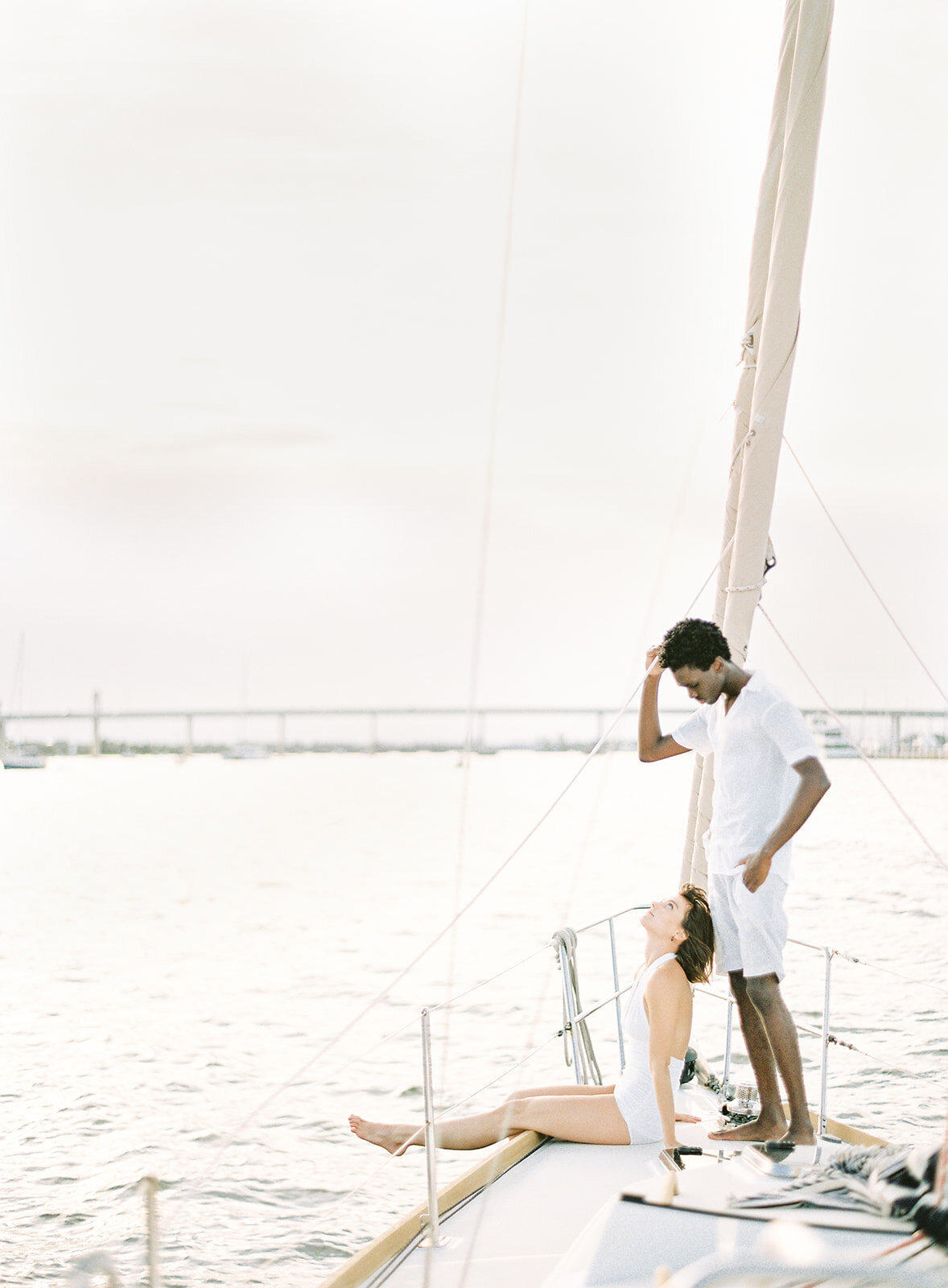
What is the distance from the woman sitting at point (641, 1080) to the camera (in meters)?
3.25

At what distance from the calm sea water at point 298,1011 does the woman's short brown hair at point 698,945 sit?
57cm

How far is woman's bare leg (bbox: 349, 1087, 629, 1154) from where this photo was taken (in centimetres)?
327

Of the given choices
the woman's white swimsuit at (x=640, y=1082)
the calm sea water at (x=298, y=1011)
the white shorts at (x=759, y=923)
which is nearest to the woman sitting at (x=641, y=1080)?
the woman's white swimsuit at (x=640, y=1082)

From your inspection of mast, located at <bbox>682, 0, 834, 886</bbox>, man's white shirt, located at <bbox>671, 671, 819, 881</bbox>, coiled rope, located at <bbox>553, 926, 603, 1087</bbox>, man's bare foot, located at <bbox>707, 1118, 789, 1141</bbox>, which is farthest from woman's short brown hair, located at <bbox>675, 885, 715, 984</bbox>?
coiled rope, located at <bbox>553, 926, 603, 1087</bbox>

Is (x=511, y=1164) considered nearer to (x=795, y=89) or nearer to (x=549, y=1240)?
(x=549, y=1240)

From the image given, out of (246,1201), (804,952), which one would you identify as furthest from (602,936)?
(246,1201)

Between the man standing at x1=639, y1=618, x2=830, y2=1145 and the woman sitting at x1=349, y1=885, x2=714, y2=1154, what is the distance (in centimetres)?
10

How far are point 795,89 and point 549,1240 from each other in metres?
3.55

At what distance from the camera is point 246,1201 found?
6.62 m

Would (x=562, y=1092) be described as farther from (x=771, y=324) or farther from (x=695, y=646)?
(x=771, y=324)

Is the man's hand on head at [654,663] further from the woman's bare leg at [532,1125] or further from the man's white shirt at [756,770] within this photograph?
the woman's bare leg at [532,1125]

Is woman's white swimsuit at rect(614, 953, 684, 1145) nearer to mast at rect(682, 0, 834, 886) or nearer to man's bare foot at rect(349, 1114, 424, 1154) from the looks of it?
man's bare foot at rect(349, 1114, 424, 1154)

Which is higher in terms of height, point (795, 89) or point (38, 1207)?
point (795, 89)

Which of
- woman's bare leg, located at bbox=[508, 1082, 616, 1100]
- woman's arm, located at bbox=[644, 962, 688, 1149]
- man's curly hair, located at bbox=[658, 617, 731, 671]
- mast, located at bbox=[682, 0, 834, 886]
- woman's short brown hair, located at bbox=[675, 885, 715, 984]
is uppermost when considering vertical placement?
mast, located at bbox=[682, 0, 834, 886]
